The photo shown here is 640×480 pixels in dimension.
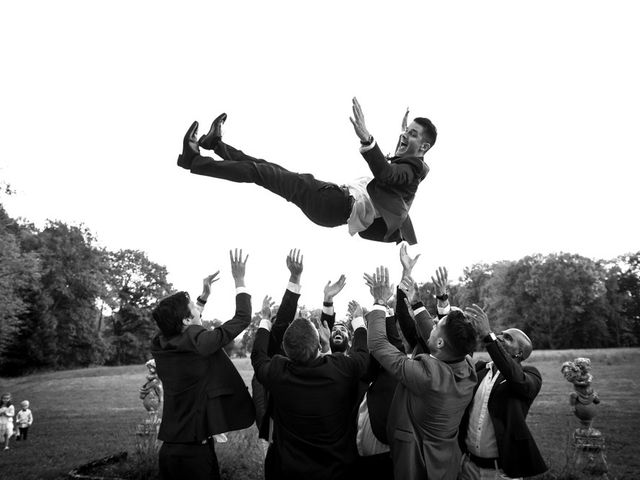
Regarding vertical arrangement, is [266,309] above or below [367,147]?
below

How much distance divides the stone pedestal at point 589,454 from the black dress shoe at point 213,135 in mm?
7909

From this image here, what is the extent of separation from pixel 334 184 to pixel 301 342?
185cm

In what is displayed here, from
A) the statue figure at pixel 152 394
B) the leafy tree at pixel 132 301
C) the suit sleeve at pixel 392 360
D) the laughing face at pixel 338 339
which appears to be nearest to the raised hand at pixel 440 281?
the suit sleeve at pixel 392 360

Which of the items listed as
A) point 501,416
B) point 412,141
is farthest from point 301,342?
point 412,141

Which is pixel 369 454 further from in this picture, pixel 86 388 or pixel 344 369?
pixel 86 388

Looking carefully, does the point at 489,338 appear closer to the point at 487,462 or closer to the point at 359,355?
the point at 359,355

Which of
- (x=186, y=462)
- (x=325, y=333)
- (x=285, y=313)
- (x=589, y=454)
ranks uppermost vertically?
(x=285, y=313)

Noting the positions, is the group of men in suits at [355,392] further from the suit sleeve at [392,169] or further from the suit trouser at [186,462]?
the suit sleeve at [392,169]

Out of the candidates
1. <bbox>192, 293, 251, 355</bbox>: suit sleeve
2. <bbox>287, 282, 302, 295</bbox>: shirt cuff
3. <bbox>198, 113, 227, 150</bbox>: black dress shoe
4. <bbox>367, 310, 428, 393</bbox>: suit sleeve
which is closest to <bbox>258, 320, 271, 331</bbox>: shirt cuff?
<bbox>192, 293, 251, 355</bbox>: suit sleeve

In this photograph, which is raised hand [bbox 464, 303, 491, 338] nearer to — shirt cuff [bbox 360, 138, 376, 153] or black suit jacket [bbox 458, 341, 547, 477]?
black suit jacket [bbox 458, 341, 547, 477]

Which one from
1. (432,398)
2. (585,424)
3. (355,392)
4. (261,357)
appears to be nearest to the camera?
(432,398)

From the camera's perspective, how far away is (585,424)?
9.45 meters

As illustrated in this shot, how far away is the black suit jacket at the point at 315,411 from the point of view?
3.68 metres

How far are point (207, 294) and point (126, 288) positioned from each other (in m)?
59.7
